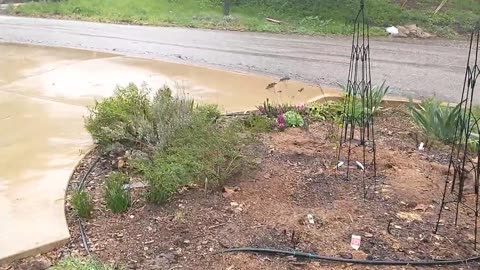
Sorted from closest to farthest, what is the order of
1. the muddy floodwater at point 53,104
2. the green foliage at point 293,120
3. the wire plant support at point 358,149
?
the muddy floodwater at point 53,104, the wire plant support at point 358,149, the green foliage at point 293,120

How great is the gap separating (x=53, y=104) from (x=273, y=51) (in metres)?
6.14

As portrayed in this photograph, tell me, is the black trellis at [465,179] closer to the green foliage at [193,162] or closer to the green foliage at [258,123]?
the green foliage at [193,162]

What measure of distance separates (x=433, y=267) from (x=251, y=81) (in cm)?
528

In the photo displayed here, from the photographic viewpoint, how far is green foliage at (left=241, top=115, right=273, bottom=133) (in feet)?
16.9

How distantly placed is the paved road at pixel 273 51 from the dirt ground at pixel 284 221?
4079 mm

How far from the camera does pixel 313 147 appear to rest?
190 inches

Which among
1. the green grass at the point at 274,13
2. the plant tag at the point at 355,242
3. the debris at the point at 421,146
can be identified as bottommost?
the plant tag at the point at 355,242

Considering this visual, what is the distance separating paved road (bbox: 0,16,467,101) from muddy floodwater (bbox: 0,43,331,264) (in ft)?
3.31

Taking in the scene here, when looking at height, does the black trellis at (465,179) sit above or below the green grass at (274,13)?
below

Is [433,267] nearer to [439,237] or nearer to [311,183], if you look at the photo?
[439,237]

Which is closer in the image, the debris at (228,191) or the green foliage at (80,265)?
the green foliage at (80,265)

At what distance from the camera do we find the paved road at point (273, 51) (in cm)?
891

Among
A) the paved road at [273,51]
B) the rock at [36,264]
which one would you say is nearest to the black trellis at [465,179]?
the rock at [36,264]

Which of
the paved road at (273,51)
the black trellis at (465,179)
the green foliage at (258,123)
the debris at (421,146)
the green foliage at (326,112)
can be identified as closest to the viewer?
the black trellis at (465,179)
